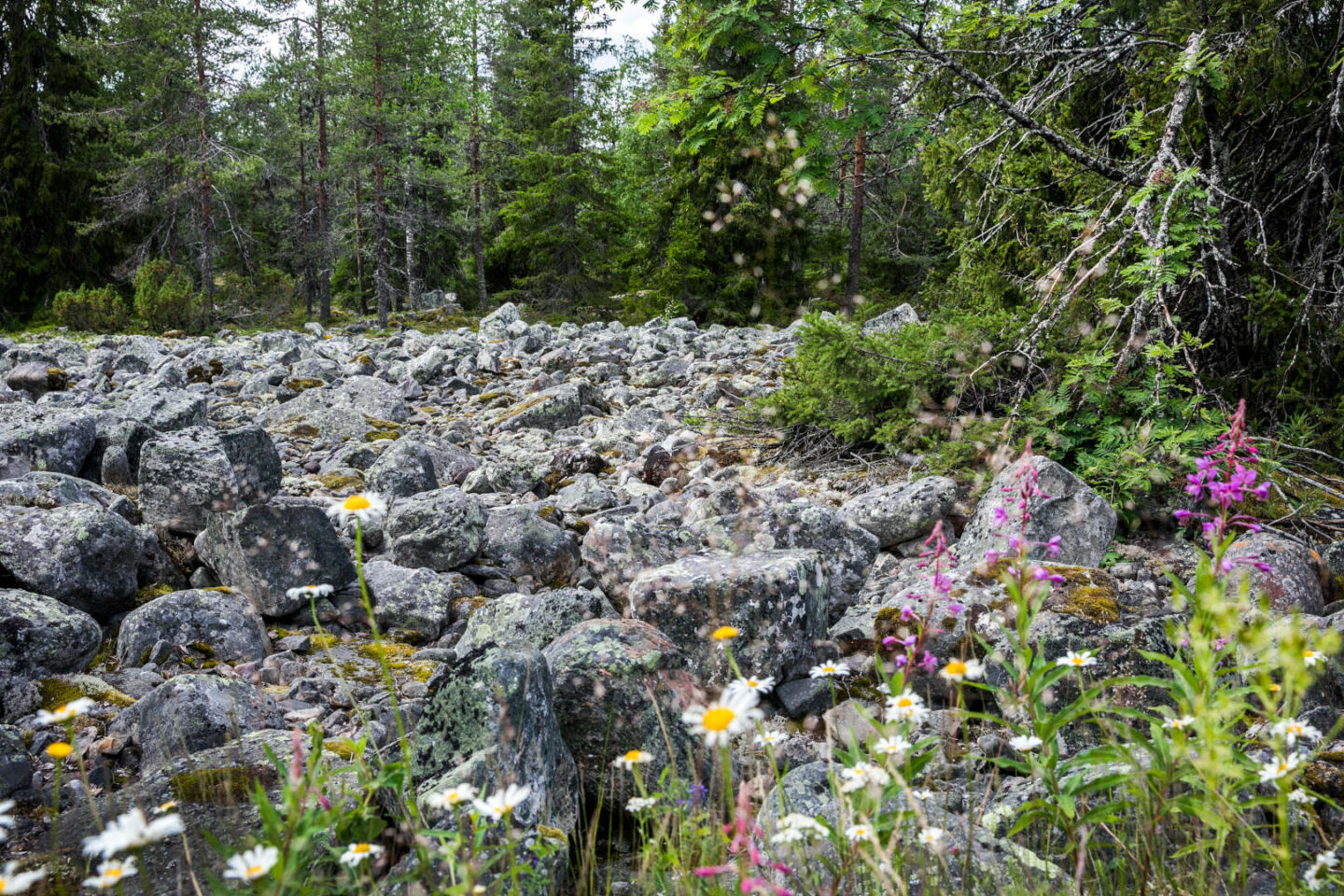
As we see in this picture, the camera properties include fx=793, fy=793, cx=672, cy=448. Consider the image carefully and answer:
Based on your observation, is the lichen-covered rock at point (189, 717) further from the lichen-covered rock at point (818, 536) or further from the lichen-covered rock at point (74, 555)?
A: the lichen-covered rock at point (818, 536)

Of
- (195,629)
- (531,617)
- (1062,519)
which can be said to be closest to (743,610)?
(531,617)

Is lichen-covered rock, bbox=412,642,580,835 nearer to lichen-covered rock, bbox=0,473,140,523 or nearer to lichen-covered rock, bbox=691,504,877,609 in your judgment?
lichen-covered rock, bbox=691,504,877,609

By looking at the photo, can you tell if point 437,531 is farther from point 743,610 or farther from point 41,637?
point 743,610

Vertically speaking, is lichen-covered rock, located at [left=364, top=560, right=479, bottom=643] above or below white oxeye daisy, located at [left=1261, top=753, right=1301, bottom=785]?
below

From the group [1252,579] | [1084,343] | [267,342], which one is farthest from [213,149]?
[1252,579]

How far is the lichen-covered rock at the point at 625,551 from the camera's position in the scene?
437 cm

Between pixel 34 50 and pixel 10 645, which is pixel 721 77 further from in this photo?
pixel 34 50

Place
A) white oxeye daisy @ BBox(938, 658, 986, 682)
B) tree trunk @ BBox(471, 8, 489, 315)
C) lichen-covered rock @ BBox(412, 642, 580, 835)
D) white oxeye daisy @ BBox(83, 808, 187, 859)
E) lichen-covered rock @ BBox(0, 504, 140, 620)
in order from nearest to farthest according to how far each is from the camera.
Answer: white oxeye daisy @ BBox(83, 808, 187, 859), white oxeye daisy @ BBox(938, 658, 986, 682), lichen-covered rock @ BBox(412, 642, 580, 835), lichen-covered rock @ BBox(0, 504, 140, 620), tree trunk @ BBox(471, 8, 489, 315)

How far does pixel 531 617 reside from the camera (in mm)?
3734

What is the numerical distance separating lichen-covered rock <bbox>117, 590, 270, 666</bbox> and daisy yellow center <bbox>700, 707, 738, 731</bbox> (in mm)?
3441

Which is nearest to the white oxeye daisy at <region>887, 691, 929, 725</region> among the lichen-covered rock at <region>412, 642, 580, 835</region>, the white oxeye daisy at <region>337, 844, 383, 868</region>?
the white oxeye daisy at <region>337, 844, 383, 868</region>

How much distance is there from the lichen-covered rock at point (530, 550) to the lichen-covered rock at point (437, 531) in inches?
4.7

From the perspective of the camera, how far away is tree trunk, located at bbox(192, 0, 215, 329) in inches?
848

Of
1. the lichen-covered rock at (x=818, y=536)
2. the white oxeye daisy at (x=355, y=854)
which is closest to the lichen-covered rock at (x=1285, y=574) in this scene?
the lichen-covered rock at (x=818, y=536)
